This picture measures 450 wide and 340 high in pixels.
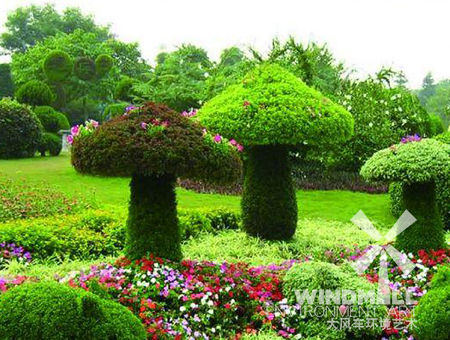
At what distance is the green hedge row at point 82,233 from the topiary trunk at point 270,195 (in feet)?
4.12

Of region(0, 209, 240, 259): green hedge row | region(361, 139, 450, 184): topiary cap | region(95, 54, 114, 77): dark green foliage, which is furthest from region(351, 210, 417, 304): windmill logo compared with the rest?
region(95, 54, 114, 77): dark green foliage

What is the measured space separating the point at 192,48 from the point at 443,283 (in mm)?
26895

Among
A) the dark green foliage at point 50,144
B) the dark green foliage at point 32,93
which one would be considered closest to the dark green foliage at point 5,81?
the dark green foliage at point 32,93

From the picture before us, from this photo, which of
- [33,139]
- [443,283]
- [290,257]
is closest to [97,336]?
[443,283]

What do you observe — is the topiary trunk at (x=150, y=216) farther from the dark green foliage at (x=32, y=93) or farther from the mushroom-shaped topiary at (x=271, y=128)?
the dark green foliage at (x=32, y=93)

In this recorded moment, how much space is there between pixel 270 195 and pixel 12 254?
4083 mm

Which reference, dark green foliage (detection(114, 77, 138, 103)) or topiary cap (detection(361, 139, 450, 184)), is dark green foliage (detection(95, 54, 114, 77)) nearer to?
dark green foliage (detection(114, 77, 138, 103))

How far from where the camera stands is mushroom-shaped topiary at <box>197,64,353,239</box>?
28.0ft

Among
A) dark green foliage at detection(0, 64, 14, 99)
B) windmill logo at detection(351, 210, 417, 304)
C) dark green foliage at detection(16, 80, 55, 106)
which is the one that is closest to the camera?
windmill logo at detection(351, 210, 417, 304)

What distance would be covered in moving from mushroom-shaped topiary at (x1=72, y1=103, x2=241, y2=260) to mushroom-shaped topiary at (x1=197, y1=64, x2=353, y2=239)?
189cm

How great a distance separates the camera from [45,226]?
9.17 metres

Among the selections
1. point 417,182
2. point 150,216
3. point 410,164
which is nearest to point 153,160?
point 150,216

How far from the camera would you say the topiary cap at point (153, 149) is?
591 centimetres

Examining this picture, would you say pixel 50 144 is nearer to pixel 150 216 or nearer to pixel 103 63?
pixel 103 63
